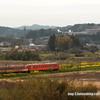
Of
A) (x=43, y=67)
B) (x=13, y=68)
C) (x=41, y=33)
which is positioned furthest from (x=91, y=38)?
(x=13, y=68)

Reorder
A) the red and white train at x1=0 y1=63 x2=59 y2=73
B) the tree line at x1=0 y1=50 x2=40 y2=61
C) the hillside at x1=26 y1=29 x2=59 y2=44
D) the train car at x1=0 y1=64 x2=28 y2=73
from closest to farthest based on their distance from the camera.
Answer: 1. the train car at x1=0 y1=64 x2=28 y2=73
2. the red and white train at x1=0 y1=63 x2=59 y2=73
3. the tree line at x1=0 y1=50 x2=40 y2=61
4. the hillside at x1=26 y1=29 x2=59 y2=44

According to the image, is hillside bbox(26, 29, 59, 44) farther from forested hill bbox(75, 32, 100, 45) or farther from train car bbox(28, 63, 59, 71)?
train car bbox(28, 63, 59, 71)

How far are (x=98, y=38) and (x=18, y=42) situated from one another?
163ft

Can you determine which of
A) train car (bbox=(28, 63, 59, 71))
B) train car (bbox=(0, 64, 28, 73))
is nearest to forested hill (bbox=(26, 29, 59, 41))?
train car (bbox=(28, 63, 59, 71))

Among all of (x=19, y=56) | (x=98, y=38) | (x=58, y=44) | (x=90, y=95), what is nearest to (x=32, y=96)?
(x=90, y=95)

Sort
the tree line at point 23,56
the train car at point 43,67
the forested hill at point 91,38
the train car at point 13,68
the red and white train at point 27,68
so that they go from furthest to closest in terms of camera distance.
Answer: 1. the forested hill at point 91,38
2. the tree line at point 23,56
3. the train car at point 43,67
4. the red and white train at point 27,68
5. the train car at point 13,68

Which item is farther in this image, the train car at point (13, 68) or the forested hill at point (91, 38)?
the forested hill at point (91, 38)

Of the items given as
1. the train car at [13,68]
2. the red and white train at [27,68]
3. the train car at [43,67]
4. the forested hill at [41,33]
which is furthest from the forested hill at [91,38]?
the train car at [13,68]

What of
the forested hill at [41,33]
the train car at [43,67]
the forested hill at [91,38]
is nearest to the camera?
the train car at [43,67]

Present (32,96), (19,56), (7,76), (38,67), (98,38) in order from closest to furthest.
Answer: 1. (32,96)
2. (7,76)
3. (38,67)
4. (19,56)
5. (98,38)

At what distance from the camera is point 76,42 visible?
85.8 meters

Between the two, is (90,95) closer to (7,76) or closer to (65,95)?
(65,95)

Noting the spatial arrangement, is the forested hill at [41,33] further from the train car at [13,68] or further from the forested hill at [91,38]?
the train car at [13,68]

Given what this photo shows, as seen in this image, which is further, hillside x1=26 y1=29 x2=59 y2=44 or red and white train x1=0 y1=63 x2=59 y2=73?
hillside x1=26 y1=29 x2=59 y2=44
